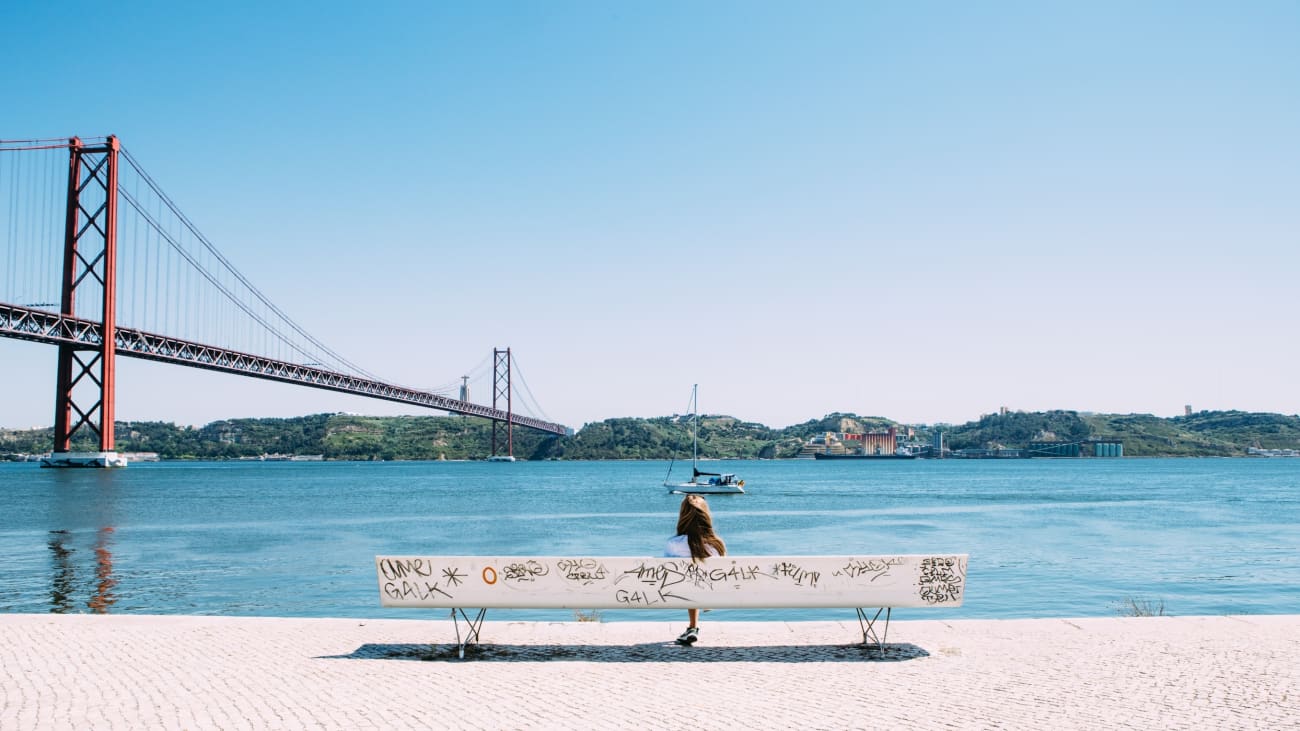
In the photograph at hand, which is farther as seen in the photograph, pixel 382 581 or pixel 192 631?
pixel 192 631

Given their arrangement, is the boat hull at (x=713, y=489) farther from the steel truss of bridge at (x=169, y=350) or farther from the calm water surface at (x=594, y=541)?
the steel truss of bridge at (x=169, y=350)

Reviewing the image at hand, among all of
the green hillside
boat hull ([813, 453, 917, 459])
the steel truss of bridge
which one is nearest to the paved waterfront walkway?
the steel truss of bridge

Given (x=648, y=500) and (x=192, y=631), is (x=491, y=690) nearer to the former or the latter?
(x=192, y=631)

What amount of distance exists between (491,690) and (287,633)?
293 centimetres

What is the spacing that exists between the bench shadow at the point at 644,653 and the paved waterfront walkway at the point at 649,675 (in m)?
0.02

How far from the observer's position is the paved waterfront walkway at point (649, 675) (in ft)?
17.5

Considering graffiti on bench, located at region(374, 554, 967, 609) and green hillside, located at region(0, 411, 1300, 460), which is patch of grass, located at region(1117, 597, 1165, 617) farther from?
green hillside, located at region(0, 411, 1300, 460)

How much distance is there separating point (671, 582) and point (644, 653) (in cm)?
57

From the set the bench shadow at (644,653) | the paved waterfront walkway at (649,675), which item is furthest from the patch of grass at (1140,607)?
the bench shadow at (644,653)

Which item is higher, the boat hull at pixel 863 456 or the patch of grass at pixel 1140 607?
the patch of grass at pixel 1140 607

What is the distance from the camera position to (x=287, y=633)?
8102 millimetres

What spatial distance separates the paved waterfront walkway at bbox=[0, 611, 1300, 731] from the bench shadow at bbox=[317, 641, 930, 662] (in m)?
0.02

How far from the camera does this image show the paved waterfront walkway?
5.33 m

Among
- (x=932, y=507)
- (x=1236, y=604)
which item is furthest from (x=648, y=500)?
(x=1236, y=604)
